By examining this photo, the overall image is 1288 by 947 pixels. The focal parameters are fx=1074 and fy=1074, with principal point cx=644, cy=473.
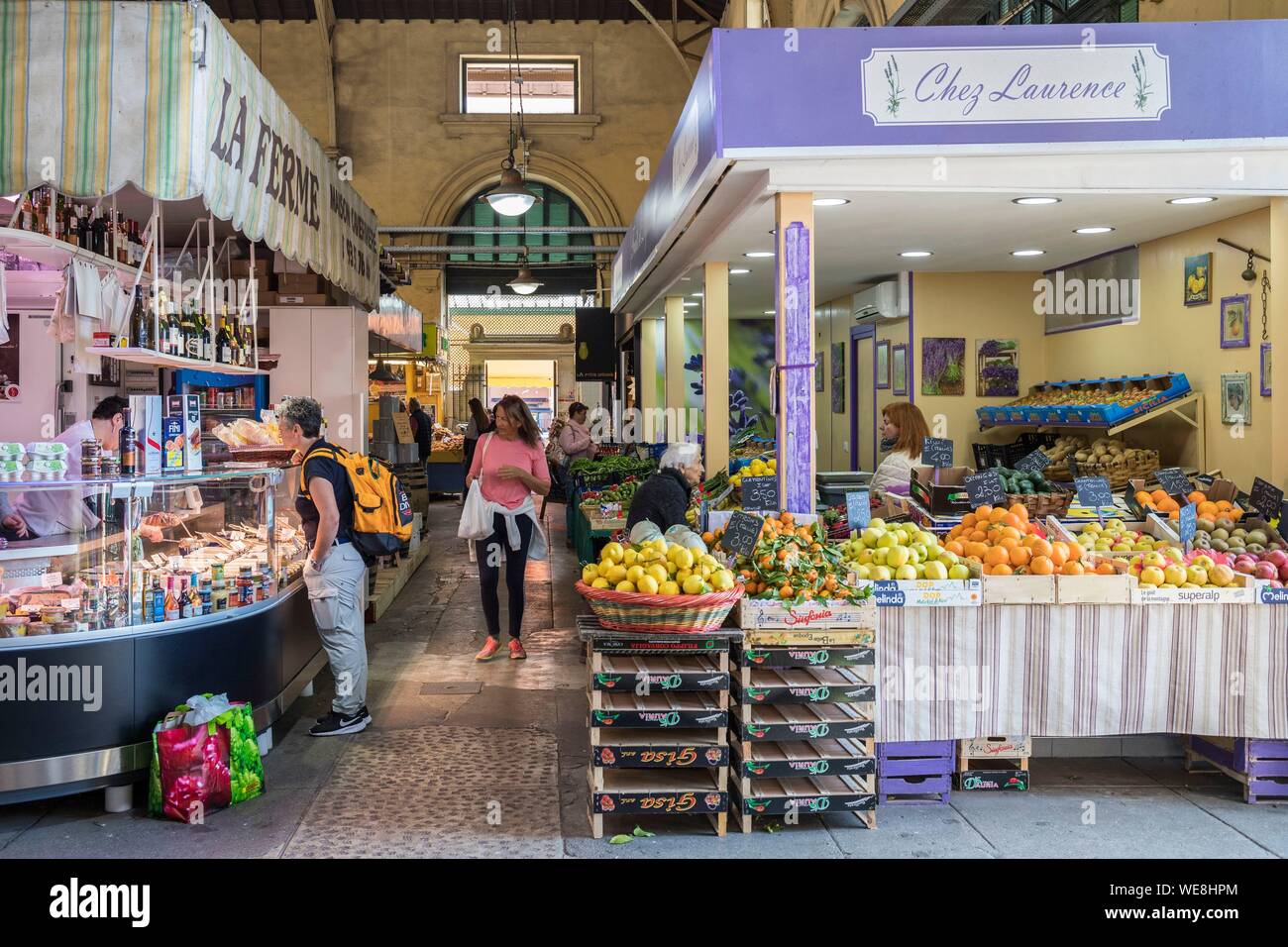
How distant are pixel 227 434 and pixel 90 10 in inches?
119

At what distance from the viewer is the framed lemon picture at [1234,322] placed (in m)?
6.38

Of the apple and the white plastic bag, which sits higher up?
the white plastic bag

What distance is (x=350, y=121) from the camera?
67.4 feet

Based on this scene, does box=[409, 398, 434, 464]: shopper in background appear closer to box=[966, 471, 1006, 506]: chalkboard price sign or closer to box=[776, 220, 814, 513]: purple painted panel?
box=[776, 220, 814, 513]: purple painted panel

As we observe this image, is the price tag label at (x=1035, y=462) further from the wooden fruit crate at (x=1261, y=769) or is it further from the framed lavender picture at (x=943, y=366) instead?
the framed lavender picture at (x=943, y=366)

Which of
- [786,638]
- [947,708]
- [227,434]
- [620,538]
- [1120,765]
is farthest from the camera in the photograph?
[620,538]

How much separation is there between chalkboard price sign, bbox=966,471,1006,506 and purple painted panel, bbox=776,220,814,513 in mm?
937

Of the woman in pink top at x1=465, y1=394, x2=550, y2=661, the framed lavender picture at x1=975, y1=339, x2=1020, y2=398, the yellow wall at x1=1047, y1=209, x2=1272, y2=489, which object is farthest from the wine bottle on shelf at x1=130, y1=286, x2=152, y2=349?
the framed lavender picture at x1=975, y1=339, x2=1020, y2=398

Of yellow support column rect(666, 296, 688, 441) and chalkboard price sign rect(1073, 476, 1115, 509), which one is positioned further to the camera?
yellow support column rect(666, 296, 688, 441)

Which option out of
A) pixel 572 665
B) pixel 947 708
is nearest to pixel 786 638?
pixel 947 708

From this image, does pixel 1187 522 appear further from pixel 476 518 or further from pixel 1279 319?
pixel 476 518

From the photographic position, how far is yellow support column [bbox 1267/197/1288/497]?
18.4 ft

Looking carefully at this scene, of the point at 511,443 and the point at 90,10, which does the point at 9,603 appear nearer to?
the point at 90,10

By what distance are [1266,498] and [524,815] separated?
13.4ft
